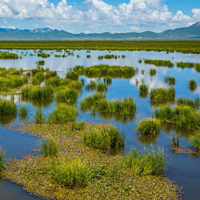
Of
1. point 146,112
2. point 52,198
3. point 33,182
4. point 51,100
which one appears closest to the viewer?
point 52,198

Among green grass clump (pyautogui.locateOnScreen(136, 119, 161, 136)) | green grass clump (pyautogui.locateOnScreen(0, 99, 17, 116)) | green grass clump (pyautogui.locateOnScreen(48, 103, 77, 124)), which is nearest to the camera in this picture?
green grass clump (pyautogui.locateOnScreen(136, 119, 161, 136))

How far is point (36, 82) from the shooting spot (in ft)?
68.7

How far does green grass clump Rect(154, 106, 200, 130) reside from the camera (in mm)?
11289

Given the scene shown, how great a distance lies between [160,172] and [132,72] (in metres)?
23.2

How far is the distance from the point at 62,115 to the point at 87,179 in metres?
5.54

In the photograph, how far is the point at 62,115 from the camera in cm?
1207

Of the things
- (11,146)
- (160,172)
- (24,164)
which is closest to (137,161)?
(160,172)

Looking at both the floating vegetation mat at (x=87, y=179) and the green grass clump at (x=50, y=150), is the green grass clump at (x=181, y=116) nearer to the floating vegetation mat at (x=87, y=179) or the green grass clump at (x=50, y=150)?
the floating vegetation mat at (x=87, y=179)

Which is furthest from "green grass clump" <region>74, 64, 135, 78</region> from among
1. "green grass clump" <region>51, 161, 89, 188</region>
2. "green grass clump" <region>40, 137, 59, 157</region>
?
"green grass clump" <region>51, 161, 89, 188</region>

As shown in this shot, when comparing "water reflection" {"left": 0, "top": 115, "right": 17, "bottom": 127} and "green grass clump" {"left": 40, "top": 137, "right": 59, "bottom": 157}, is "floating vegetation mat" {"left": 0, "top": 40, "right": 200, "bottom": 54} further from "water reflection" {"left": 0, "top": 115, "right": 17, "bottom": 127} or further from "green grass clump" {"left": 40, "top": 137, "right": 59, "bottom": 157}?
"green grass clump" {"left": 40, "top": 137, "right": 59, "bottom": 157}

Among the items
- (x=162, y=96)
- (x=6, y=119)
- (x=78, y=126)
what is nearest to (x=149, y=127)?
(x=78, y=126)

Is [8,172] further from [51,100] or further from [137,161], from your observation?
[51,100]

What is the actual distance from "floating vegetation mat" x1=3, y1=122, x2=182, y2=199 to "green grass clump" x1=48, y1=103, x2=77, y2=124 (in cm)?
346

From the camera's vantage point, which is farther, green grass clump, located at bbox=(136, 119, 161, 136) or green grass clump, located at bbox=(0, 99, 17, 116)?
green grass clump, located at bbox=(0, 99, 17, 116)
